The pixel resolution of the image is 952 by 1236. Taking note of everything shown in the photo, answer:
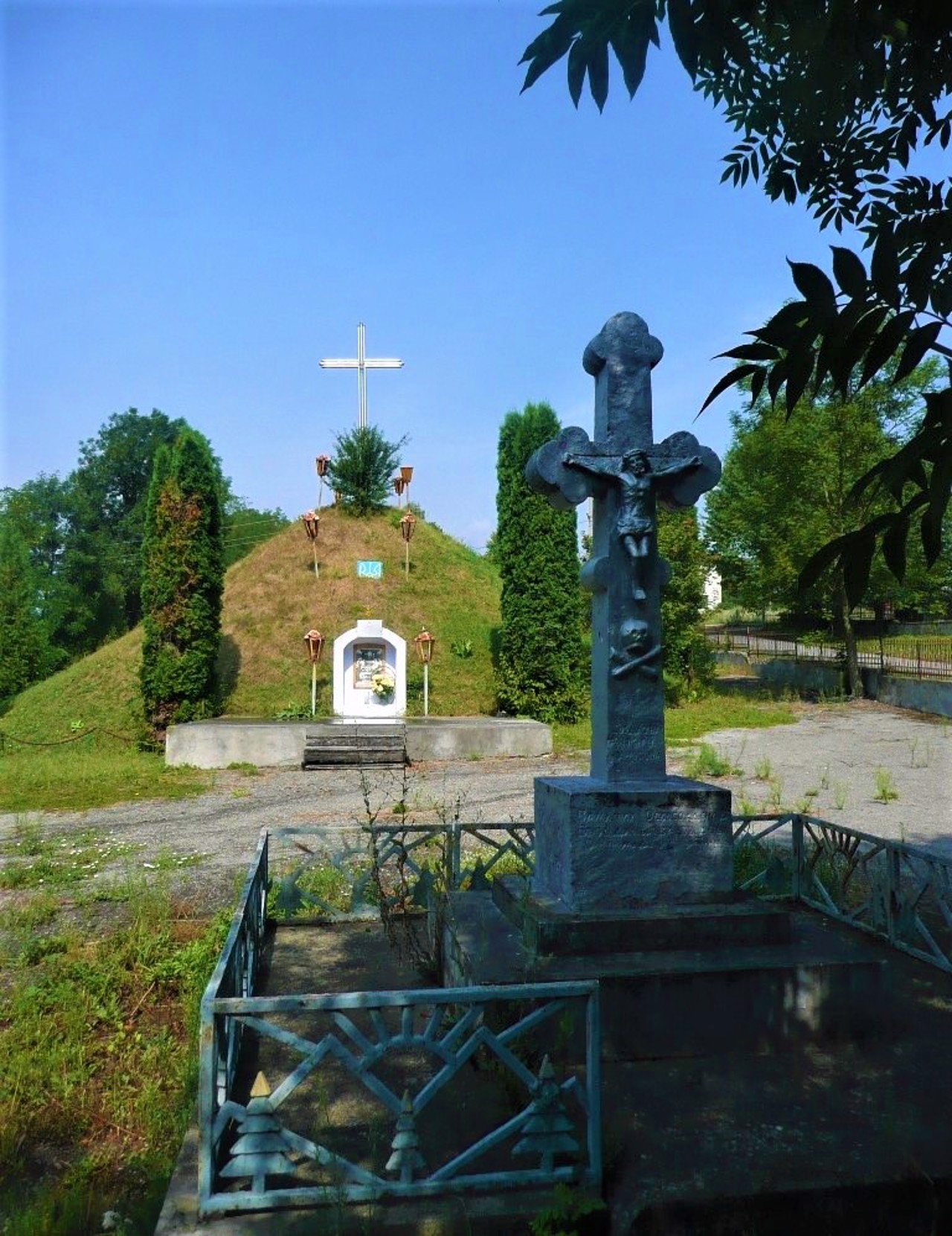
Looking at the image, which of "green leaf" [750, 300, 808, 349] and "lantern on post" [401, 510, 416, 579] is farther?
"lantern on post" [401, 510, 416, 579]

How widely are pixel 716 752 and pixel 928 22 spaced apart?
13.4 meters

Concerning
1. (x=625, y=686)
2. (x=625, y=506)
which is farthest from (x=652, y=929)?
(x=625, y=506)

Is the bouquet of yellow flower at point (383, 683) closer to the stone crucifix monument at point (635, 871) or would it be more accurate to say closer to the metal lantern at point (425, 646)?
the metal lantern at point (425, 646)

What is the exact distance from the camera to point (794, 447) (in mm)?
23688

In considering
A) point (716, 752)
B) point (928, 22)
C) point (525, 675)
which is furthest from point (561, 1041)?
point (525, 675)

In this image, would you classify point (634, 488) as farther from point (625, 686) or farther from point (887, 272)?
point (887, 272)

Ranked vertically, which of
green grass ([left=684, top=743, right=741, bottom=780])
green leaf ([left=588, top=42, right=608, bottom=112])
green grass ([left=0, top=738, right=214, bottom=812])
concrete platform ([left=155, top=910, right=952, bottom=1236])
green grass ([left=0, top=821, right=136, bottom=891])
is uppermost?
green leaf ([left=588, top=42, right=608, bottom=112])

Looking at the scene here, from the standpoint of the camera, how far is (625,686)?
472 centimetres

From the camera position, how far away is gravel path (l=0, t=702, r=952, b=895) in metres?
9.36

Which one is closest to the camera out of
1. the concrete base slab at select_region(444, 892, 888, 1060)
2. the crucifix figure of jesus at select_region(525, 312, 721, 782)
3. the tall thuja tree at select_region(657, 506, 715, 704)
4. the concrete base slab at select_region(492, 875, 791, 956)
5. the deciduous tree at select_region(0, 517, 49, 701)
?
the concrete base slab at select_region(444, 892, 888, 1060)

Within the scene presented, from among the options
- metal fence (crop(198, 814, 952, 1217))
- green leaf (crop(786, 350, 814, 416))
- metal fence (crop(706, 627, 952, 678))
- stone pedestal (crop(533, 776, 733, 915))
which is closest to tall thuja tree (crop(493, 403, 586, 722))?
metal fence (crop(706, 627, 952, 678))

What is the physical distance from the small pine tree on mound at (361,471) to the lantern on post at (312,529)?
152 centimetres

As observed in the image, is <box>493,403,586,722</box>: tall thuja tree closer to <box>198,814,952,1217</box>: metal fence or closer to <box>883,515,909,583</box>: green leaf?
<box>198,814,952,1217</box>: metal fence

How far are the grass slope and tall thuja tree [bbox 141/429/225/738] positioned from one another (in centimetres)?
139
